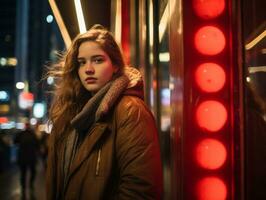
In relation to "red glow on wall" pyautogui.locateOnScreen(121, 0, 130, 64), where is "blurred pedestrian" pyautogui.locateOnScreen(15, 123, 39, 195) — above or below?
below

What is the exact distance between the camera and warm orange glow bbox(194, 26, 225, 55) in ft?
6.44

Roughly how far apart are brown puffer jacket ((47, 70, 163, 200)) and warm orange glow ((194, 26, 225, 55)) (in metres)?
0.35

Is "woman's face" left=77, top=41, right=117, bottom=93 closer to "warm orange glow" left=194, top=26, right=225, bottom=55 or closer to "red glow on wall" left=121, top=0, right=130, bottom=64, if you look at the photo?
"warm orange glow" left=194, top=26, right=225, bottom=55

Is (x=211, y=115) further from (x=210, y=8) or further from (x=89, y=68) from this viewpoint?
(x=89, y=68)

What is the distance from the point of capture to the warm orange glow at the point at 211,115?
1.94 metres

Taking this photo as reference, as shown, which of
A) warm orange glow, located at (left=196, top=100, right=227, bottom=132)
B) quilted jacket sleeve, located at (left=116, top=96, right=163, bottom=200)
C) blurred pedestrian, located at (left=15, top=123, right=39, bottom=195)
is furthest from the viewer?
blurred pedestrian, located at (left=15, top=123, right=39, bottom=195)

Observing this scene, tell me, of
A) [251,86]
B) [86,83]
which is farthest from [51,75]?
[251,86]

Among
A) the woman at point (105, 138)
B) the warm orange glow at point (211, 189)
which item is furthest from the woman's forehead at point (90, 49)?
the warm orange glow at point (211, 189)

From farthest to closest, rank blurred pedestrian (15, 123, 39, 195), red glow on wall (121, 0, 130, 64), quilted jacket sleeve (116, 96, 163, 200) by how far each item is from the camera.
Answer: blurred pedestrian (15, 123, 39, 195) < red glow on wall (121, 0, 130, 64) < quilted jacket sleeve (116, 96, 163, 200)

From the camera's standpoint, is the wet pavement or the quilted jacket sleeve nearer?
the quilted jacket sleeve

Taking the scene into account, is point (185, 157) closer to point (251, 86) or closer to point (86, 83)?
point (251, 86)

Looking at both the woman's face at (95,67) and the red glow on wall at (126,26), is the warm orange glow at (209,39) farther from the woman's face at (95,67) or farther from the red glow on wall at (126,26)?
the red glow on wall at (126,26)

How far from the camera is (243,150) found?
1.96m

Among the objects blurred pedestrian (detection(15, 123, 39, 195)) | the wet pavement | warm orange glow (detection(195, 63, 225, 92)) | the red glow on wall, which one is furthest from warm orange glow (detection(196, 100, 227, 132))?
blurred pedestrian (detection(15, 123, 39, 195))
